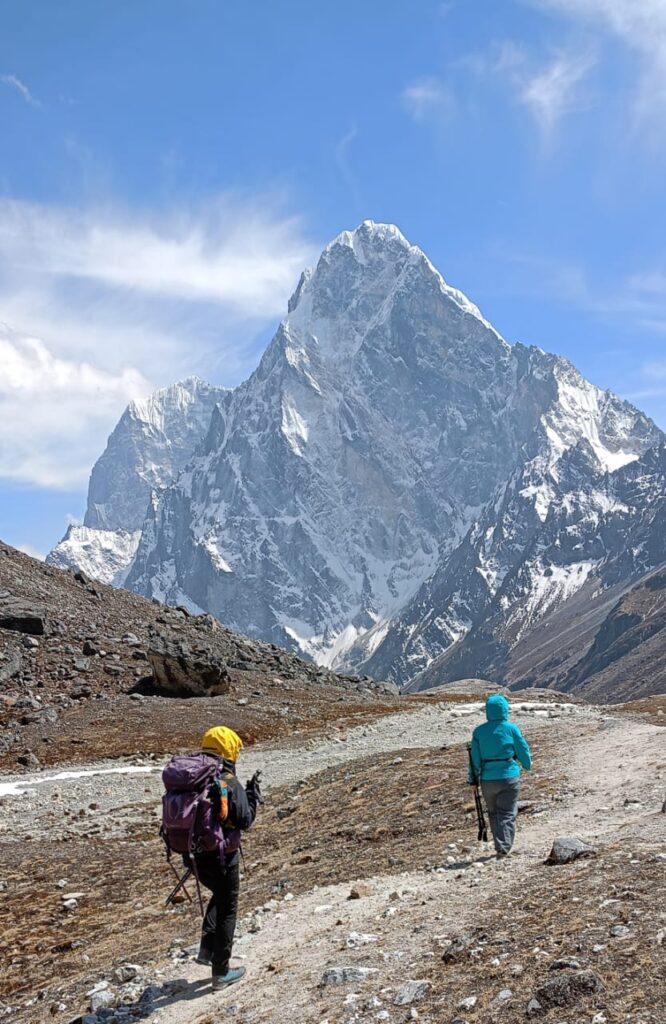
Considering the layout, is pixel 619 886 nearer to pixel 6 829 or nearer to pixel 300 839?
pixel 300 839

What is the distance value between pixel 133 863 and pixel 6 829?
6.12m

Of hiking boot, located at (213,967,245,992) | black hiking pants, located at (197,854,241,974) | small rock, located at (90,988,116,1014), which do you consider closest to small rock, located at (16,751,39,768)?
small rock, located at (90,988,116,1014)

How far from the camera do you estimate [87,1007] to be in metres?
10.7

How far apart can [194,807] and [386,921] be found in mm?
2847

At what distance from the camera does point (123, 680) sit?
1722 inches

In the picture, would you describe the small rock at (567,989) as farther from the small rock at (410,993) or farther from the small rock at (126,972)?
the small rock at (126,972)

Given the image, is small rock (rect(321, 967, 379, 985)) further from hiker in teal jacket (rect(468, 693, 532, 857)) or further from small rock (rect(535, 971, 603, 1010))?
hiker in teal jacket (rect(468, 693, 532, 857))

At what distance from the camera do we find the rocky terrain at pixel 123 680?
3578cm

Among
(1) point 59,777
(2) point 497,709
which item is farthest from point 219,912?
(1) point 59,777

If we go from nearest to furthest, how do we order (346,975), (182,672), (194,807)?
1. (346,975)
2. (194,807)
3. (182,672)

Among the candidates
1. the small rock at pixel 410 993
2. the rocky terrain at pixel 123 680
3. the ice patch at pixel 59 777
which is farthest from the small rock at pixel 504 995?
the rocky terrain at pixel 123 680

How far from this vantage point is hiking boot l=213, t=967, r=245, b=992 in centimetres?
1056

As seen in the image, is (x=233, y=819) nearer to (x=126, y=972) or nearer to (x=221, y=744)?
(x=221, y=744)

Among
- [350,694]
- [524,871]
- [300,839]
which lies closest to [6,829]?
[300,839]
